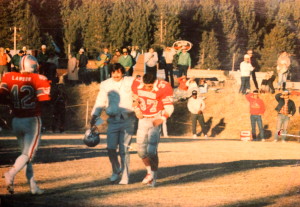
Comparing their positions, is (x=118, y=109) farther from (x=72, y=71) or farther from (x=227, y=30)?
(x=227, y=30)

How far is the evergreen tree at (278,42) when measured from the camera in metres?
63.2

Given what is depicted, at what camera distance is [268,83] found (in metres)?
29.2

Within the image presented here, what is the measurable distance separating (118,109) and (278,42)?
183ft

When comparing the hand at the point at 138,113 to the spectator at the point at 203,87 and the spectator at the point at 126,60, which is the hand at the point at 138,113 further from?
the spectator at the point at 203,87

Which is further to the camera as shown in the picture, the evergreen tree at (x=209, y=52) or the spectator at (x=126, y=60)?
the evergreen tree at (x=209, y=52)

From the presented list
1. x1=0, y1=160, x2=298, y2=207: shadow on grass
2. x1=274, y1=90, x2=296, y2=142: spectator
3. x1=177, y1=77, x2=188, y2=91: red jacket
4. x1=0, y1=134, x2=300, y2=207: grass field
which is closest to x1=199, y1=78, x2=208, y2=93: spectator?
x1=177, y1=77, x2=188, y2=91: red jacket

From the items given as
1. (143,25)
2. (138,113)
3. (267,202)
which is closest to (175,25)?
(143,25)

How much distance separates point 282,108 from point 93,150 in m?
8.52

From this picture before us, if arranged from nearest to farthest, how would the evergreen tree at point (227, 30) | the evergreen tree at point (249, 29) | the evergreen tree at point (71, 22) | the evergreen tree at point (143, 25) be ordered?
the evergreen tree at point (143, 25) < the evergreen tree at point (71, 22) < the evergreen tree at point (227, 30) < the evergreen tree at point (249, 29)

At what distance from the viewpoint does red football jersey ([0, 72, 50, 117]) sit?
363 inches

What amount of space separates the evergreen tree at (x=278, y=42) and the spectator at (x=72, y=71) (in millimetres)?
35180

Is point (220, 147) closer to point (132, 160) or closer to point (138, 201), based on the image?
point (132, 160)

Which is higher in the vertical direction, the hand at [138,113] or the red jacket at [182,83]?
the hand at [138,113]

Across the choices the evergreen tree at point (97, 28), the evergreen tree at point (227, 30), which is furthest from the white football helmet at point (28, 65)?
the evergreen tree at point (227, 30)
